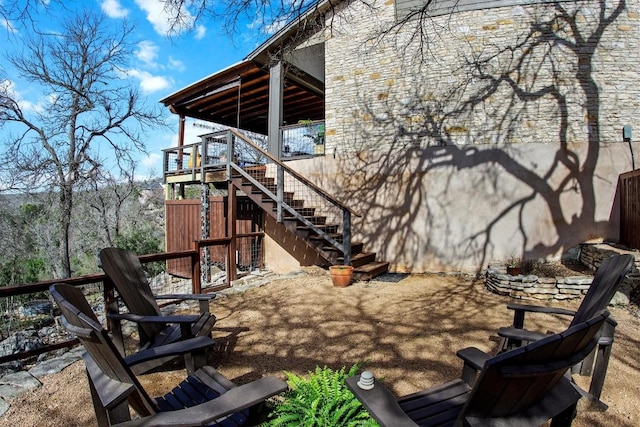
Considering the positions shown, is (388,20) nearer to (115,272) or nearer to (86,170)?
(115,272)

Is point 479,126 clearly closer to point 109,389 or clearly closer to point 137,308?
point 137,308

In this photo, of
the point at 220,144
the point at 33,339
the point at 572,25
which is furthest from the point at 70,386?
the point at 572,25

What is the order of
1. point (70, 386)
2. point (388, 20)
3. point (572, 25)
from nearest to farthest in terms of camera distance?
point (70, 386) → point (572, 25) → point (388, 20)

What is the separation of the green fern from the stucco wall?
17.3 ft

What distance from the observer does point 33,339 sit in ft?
17.1

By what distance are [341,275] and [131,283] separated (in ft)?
10.9

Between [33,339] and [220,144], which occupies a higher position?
[220,144]

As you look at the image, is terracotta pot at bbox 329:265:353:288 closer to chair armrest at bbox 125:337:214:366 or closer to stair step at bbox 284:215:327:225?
stair step at bbox 284:215:327:225

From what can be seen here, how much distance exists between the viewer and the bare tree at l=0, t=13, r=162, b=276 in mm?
9422

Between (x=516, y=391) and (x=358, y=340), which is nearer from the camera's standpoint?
(x=516, y=391)

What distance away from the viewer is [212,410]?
1.25 metres

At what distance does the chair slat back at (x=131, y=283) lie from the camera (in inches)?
103

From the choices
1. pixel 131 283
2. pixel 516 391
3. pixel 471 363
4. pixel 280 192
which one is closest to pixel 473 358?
pixel 471 363

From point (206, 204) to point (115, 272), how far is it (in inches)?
232
